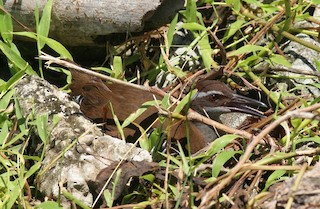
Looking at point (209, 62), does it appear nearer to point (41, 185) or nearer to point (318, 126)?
point (318, 126)

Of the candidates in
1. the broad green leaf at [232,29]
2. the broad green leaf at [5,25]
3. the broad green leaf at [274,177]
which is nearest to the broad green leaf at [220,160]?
the broad green leaf at [274,177]

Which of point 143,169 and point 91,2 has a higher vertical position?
point 91,2

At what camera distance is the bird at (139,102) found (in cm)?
482

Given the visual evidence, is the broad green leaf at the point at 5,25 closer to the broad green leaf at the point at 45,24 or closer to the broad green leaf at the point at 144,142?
the broad green leaf at the point at 45,24

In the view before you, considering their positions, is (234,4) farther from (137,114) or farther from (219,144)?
(219,144)

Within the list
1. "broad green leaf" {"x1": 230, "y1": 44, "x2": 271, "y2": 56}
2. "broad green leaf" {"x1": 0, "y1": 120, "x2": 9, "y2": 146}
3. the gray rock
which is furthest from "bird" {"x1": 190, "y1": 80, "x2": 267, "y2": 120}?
"broad green leaf" {"x1": 0, "y1": 120, "x2": 9, "y2": 146}

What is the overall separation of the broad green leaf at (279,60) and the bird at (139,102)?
0.37 m

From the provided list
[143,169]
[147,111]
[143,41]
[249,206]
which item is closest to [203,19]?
[143,41]

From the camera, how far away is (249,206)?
3742 mm

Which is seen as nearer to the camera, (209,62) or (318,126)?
(318,126)

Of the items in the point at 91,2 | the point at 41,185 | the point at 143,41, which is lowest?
the point at 41,185

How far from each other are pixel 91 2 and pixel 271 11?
4.23 ft

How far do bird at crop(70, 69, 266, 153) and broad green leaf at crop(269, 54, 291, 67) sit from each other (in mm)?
369

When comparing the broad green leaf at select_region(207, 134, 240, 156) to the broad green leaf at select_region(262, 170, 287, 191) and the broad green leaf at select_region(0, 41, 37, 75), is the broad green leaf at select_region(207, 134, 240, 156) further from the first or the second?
the broad green leaf at select_region(0, 41, 37, 75)
